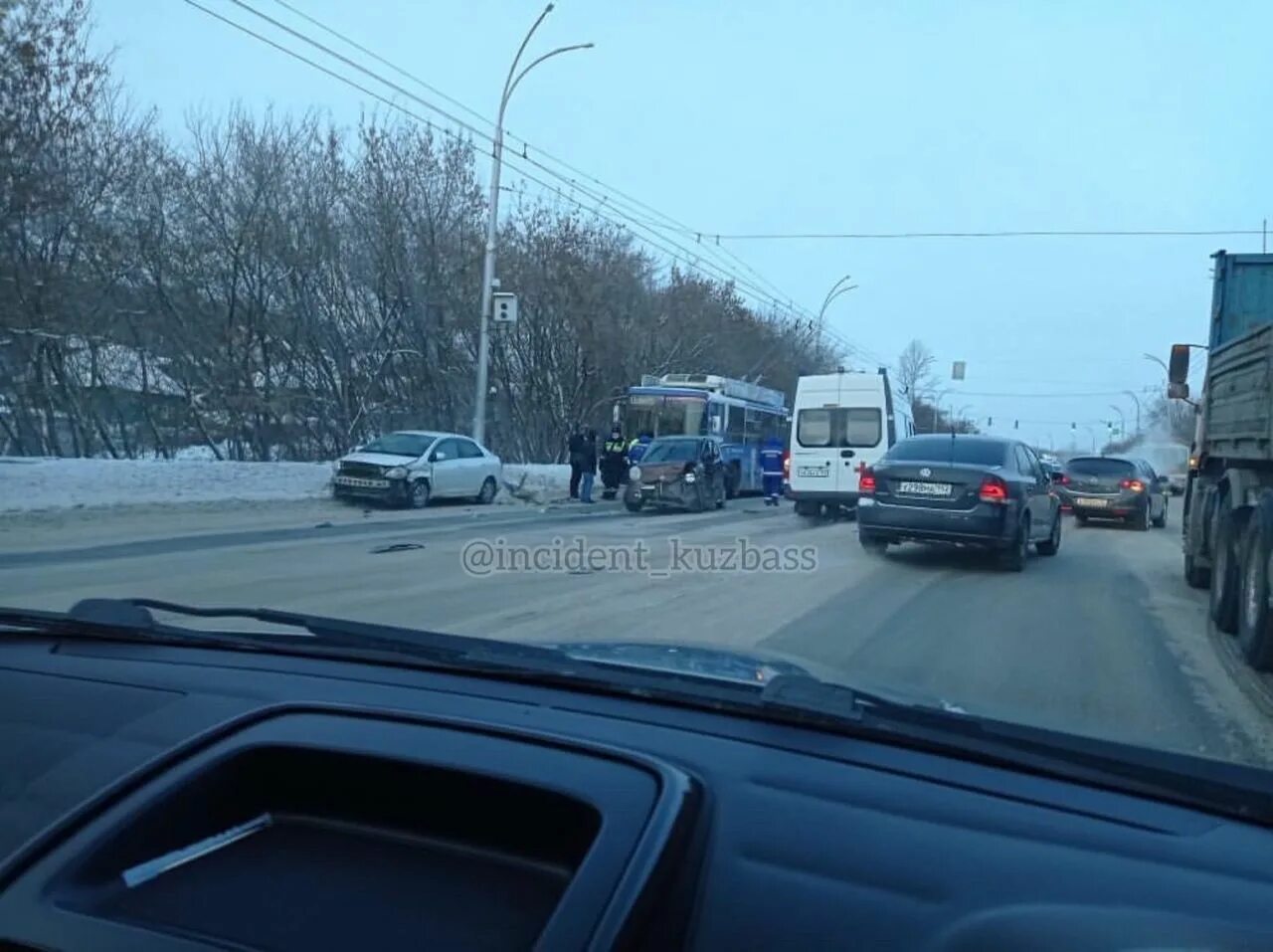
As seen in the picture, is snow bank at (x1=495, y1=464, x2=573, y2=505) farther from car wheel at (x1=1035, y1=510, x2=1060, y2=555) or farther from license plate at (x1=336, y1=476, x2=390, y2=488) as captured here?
car wheel at (x1=1035, y1=510, x2=1060, y2=555)

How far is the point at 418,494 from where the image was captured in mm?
23828

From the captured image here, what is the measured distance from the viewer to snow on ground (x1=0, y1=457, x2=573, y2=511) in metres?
20.2

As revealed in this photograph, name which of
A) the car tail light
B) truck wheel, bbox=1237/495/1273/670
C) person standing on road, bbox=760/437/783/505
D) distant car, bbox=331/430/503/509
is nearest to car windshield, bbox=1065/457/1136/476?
person standing on road, bbox=760/437/783/505

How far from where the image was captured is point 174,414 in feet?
106

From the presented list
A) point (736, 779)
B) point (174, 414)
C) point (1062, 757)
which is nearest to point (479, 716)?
point (736, 779)

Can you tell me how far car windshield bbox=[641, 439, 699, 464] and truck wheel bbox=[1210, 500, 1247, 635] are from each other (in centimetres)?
1494

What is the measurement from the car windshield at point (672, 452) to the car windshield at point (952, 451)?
10027 mm

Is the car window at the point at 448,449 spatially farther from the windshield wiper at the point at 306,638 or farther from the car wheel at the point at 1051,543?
the windshield wiper at the point at 306,638

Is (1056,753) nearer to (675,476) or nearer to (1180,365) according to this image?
(1180,365)

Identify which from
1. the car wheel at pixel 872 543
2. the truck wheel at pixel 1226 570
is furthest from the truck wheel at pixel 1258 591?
the car wheel at pixel 872 543

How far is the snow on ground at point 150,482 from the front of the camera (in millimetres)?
20172

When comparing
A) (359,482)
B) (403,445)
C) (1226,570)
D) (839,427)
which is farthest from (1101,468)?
(1226,570)

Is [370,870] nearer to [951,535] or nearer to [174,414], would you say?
[951,535]

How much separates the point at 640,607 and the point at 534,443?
104 feet
